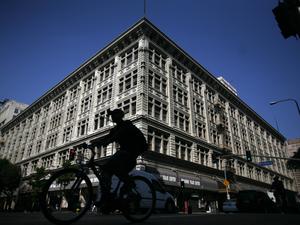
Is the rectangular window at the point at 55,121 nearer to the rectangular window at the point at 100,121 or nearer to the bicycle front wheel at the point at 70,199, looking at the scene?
the rectangular window at the point at 100,121

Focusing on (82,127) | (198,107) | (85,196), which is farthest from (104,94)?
(85,196)

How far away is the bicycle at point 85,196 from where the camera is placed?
329 cm

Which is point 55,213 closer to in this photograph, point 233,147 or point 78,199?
point 78,199

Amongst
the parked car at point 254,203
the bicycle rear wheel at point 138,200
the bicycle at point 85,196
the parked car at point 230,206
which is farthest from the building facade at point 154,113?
the bicycle at point 85,196

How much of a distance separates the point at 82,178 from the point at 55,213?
0.61 metres

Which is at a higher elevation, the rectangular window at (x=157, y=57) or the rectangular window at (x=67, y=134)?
the rectangular window at (x=157, y=57)

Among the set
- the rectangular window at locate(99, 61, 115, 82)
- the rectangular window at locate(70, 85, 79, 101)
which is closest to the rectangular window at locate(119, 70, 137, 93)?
the rectangular window at locate(99, 61, 115, 82)

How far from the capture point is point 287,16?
6797 mm

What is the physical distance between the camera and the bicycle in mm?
3293

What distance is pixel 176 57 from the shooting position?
32688 mm

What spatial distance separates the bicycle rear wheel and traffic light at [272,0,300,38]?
6151 millimetres

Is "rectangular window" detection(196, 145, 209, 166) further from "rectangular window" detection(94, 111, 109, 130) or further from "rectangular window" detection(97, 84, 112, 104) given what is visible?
"rectangular window" detection(97, 84, 112, 104)

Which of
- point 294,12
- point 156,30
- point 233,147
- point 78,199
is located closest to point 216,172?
point 233,147

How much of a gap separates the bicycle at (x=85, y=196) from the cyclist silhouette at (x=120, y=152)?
0.40ft
